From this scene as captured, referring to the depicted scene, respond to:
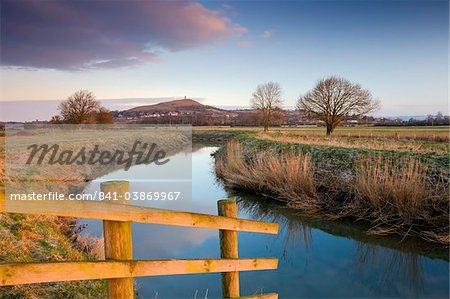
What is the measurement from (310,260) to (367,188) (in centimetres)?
313

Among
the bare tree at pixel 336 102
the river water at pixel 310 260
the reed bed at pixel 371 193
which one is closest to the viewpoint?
the river water at pixel 310 260

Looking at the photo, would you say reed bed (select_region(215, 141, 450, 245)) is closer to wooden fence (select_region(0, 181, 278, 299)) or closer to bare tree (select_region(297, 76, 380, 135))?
wooden fence (select_region(0, 181, 278, 299))

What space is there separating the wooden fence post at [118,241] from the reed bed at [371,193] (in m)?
8.50

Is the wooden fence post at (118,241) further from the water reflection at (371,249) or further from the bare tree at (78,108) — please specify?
the bare tree at (78,108)

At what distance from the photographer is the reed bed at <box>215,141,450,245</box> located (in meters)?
9.04

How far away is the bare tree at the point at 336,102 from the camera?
40094 millimetres

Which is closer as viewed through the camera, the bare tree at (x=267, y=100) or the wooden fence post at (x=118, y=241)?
the wooden fence post at (x=118, y=241)

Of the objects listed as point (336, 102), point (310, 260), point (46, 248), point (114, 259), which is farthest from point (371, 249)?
point (336, 102)

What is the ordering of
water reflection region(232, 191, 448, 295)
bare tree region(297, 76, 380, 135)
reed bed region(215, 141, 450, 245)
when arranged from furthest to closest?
bare tree region(297, 76, 380, 135), reed bed region(215, 141, 450, 245), water reflection region(232, 191, 448, 295)

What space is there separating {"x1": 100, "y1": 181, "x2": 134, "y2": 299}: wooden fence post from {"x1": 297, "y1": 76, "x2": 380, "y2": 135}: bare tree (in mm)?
39238

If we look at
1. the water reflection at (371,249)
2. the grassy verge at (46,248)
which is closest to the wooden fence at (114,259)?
the grassy verge at (46,248)

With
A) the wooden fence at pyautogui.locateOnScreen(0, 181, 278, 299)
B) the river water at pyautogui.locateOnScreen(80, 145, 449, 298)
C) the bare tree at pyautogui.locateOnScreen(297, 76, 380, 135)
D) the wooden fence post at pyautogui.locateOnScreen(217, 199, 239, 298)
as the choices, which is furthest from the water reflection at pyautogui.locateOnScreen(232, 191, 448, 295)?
the bare tree at pyautogui.locateOnScreen(297, 76, 380, 135)

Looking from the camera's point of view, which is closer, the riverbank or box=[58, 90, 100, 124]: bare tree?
the riverbank

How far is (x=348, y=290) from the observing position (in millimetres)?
6988
